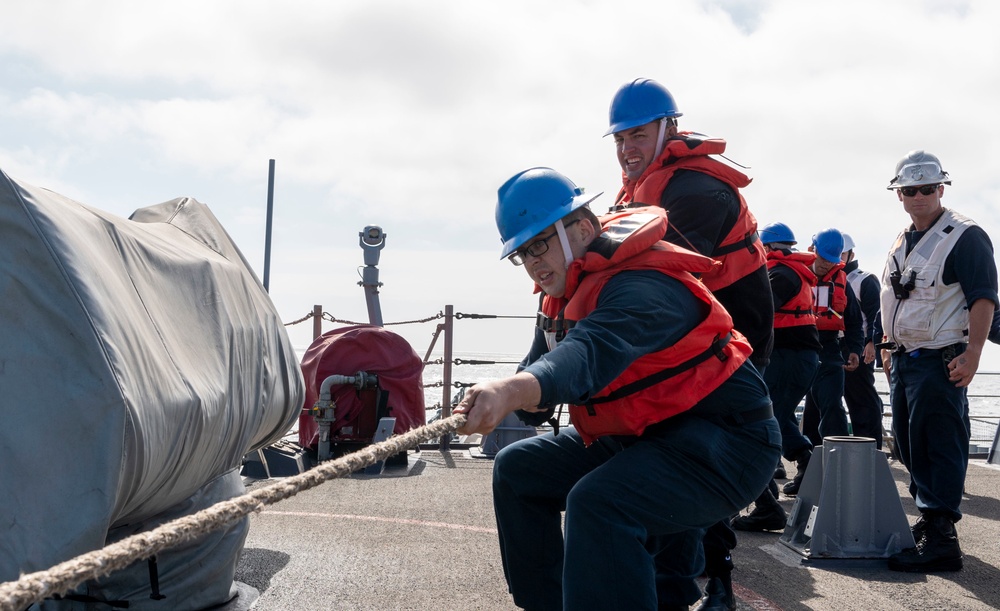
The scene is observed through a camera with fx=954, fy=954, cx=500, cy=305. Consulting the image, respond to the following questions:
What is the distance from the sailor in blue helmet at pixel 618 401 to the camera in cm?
253

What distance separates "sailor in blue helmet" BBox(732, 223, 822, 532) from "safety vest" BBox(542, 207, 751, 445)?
2.98m

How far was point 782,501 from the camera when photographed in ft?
22.0

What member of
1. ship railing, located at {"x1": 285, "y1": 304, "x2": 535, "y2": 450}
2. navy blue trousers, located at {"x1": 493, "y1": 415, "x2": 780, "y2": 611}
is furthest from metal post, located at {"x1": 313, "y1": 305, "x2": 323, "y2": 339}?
navy blue trousers, located at {"x1": 493, "y1": 415, "x2": 780, "y2": 611}

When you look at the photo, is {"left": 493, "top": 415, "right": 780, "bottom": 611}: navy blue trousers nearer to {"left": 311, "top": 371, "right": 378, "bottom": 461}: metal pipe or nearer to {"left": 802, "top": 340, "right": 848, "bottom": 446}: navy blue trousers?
{"left": 802, "top": 340, "right": 848, "bottom": 446}: navy blue trousers

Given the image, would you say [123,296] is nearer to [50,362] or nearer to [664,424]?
[50,362]

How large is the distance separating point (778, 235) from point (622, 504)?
4.71 metres

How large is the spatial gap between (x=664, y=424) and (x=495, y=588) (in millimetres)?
1764

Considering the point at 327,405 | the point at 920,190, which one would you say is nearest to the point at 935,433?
the point at 920,190

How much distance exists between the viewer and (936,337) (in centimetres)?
487

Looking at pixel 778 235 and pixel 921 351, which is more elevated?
pixel 778 235

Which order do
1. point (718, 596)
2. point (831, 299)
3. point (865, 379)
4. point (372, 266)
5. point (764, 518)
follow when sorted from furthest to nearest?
point (372, 266), point (865, 379), point (831, 299), point (764, 518), point (718, 596)

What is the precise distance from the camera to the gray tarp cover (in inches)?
88.3

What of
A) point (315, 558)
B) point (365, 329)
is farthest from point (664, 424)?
point (365, 329)

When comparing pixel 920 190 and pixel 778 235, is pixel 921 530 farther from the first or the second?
pixel 778 235
